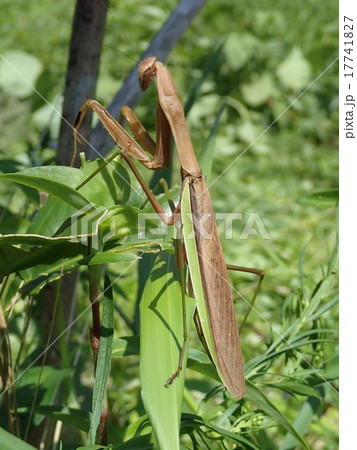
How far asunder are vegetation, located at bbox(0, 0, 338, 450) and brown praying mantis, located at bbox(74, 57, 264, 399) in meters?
0.03

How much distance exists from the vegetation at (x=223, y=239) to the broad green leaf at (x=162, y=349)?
4cm

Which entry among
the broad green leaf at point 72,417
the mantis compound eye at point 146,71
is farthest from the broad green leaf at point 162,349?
the mantis compound eye at point 146,71

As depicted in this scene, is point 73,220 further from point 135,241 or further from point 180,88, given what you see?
point 180,88

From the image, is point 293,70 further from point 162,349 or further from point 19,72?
point 162,349

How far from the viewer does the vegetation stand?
28.7 inches

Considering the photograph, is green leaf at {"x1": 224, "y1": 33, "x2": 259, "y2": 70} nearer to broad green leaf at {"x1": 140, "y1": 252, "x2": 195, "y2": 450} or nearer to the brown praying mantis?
the brown praying mantis

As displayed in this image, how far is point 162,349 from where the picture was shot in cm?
62

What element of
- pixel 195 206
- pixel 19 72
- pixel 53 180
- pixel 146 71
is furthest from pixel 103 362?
pixel 19 72

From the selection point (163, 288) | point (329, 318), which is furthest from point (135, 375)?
point (163, 288)

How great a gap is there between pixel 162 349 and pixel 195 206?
340 millimetres

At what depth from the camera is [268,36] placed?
10.4 ft

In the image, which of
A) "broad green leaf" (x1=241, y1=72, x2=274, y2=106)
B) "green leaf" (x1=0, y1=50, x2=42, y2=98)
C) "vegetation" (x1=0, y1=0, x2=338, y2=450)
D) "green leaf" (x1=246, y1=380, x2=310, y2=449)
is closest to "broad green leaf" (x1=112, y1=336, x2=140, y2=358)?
"vegetation" (x1=0, y1=0, x2=338, y2=450)

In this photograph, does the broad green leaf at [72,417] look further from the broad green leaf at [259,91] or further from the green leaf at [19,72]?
the broad green leaf at [259,91]
